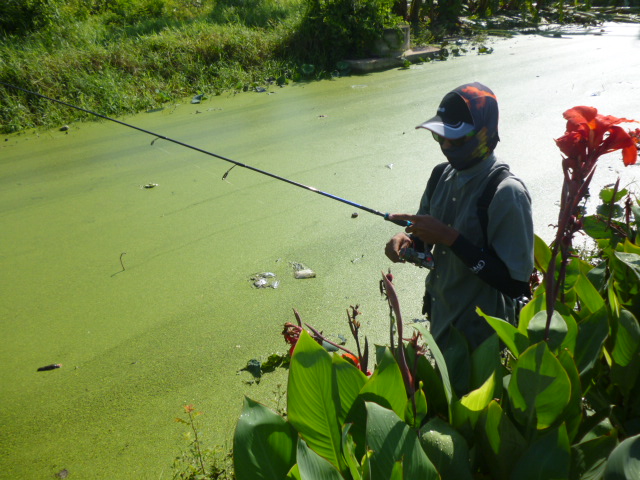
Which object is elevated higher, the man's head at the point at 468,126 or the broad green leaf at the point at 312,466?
the man's head at the point at 468,126

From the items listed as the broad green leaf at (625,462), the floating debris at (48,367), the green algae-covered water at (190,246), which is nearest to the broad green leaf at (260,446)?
the broad green leaf at (625,462)

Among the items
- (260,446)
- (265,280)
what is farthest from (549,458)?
(265,280)

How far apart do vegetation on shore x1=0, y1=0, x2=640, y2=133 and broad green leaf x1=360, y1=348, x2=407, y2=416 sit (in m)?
5.64

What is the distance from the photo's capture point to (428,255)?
63.0 inches

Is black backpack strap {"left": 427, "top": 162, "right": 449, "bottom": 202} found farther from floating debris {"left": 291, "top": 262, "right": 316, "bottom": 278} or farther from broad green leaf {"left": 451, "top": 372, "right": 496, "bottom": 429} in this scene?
floating debris {"left": 291, "top": 262, "right": 316, "bottom": 278}

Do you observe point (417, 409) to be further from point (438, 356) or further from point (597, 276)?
point (597, 276)

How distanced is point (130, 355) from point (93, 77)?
15.8ft

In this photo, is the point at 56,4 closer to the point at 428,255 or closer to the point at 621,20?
the point at 428,255

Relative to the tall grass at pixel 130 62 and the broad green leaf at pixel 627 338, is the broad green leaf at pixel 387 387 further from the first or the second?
the tall grass at pixel 130 62

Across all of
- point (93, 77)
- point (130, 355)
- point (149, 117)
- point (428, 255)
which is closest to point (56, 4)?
point (93, 77)

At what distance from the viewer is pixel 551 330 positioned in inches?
39.6

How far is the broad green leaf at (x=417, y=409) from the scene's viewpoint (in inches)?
37.5

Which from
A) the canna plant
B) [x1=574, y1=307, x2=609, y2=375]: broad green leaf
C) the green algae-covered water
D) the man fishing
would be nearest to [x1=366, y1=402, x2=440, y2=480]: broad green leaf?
the canna plant

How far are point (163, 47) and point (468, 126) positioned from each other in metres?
6.40
